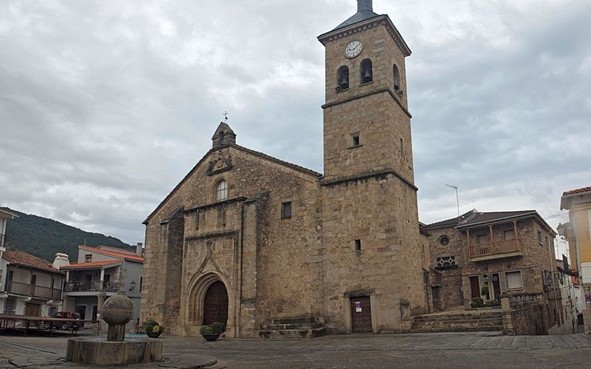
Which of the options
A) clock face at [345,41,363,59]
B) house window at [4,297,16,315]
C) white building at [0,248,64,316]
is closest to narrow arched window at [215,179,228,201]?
clock face at [345,41,363,59]

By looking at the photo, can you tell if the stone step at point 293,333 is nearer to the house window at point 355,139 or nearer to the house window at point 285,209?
the house window at point 285,209

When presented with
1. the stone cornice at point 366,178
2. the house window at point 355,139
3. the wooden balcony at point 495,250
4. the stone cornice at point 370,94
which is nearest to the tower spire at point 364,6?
the stone cornice at point 370,94

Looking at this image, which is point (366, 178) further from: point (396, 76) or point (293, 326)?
point (293, 326)

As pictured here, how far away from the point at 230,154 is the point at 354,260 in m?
9.65

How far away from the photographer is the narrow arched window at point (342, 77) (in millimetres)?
24750

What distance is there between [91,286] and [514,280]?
32.4 m

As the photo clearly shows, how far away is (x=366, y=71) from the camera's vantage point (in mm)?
24328

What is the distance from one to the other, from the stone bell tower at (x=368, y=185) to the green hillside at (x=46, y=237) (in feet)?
154

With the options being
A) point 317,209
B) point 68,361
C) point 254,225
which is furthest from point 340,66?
point 68,361

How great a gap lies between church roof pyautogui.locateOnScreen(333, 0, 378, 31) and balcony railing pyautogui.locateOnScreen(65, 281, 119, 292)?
92.6 ft

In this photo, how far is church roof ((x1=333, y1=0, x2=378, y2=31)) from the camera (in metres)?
25.2

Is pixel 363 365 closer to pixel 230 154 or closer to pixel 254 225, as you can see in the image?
pixel 254 225

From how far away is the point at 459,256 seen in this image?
112 feet

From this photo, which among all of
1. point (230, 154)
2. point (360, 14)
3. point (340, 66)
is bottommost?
point (230, 154)
